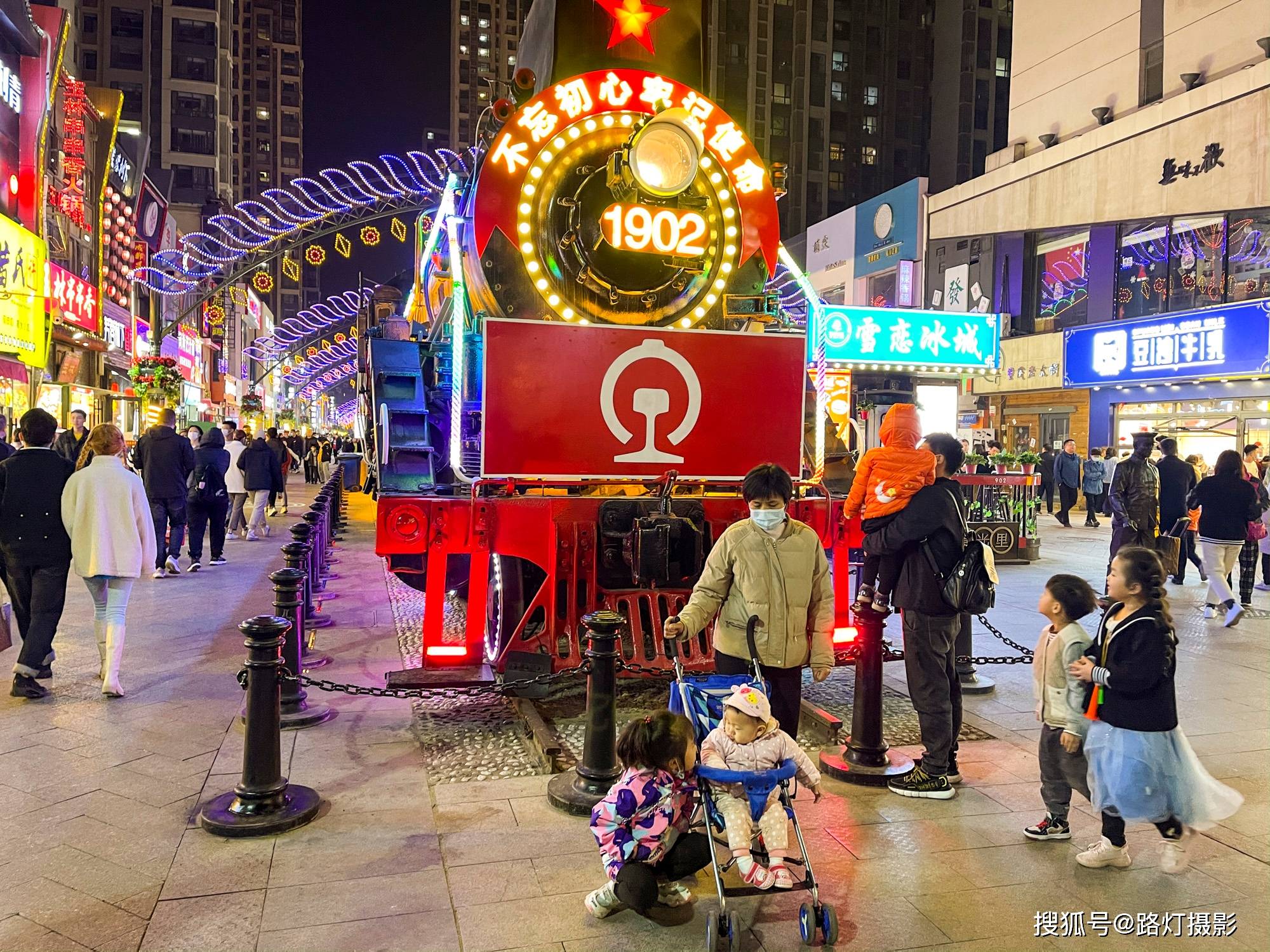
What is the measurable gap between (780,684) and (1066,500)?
17.2 metres

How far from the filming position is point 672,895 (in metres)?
3.17

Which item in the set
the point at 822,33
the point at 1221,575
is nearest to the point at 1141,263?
the point at 1221,575

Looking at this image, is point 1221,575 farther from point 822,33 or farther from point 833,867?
point 822,33

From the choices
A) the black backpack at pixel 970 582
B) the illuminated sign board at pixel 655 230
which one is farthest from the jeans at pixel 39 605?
the black backpack at pixel 970 582

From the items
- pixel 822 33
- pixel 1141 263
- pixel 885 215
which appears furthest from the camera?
pixel 822 33

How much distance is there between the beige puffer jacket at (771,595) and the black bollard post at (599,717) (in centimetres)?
52

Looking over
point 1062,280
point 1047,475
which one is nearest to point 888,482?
point 1047,475

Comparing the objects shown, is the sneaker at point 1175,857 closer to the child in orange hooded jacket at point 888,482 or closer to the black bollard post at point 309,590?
the child in orange hooded jacket at point 888,482

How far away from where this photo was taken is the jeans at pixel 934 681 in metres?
4.25

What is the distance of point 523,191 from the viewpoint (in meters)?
5.29

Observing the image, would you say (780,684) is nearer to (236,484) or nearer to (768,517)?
(768,517)

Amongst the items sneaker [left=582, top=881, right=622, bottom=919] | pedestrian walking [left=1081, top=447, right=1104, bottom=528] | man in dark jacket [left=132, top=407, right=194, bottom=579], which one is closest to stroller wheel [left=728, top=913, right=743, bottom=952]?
sneaker [left=582, top=881, right=622, bottom=919]

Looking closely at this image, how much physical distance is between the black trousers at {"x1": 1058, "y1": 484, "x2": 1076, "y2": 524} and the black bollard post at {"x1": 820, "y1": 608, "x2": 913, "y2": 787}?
630 inches

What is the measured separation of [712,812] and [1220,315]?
19.8 m
